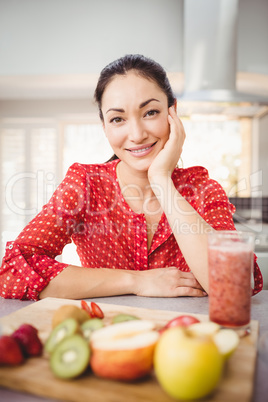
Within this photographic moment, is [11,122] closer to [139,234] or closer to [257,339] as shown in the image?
[139,234]

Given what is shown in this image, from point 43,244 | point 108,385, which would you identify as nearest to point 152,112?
point 43,244

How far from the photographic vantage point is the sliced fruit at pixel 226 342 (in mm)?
558

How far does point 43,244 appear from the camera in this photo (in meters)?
1.17

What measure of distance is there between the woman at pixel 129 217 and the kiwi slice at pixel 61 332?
435 mm

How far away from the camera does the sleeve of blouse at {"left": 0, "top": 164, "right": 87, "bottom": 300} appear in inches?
40.8

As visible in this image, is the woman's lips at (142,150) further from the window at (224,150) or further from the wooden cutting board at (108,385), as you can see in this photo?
the window at (224,150)

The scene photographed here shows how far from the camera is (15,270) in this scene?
3.52ft

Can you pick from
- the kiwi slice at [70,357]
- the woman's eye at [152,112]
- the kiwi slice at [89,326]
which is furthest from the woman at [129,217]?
the kiwi slice at [70,357]

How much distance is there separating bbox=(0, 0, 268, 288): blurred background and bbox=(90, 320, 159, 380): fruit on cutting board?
232 centimetres

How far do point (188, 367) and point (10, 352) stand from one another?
0.28 m

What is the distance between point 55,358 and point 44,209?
0.76m

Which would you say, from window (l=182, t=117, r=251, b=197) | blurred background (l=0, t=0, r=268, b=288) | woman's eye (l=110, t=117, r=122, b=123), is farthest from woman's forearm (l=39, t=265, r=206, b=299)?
window (l=182, t=117, r=251, b=197)

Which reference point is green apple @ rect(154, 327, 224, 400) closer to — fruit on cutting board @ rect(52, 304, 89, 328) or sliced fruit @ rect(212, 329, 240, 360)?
sliced fruit @ rect(212, 329, 240, 360)

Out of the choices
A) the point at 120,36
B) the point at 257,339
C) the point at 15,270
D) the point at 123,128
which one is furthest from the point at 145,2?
the point at 257,339
